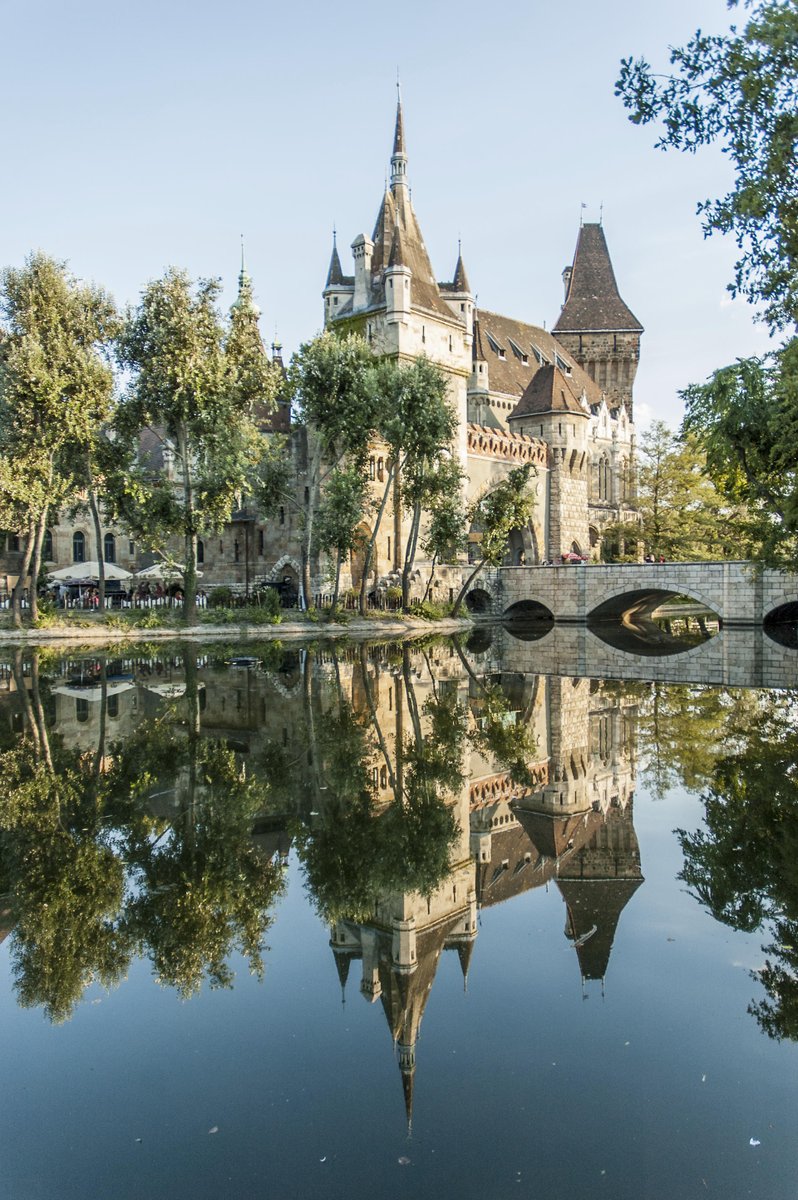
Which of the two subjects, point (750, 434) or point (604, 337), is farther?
point (604, 337)

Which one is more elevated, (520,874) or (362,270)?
(362,270)

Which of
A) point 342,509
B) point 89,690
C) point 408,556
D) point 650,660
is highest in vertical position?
point 342,509

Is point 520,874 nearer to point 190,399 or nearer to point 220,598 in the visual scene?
point 190,399

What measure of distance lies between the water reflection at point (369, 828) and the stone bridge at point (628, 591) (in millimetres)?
23136

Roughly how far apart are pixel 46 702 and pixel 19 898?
413 inches

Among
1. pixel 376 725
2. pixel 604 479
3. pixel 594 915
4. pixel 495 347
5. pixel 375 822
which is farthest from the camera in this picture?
pixel 604 479

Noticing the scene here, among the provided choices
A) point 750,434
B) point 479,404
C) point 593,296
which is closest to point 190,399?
point 750,434

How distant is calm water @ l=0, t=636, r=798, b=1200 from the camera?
3.95 meters

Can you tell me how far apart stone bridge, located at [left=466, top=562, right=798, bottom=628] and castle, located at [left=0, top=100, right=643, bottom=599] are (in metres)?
3.46

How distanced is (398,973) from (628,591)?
129 feet

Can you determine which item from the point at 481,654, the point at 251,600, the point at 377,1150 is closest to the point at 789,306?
the point at 377,1150

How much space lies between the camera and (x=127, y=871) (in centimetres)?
709

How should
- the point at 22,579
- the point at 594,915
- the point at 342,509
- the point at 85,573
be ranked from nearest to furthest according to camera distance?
the point at 594,915 → the point at 22,579 → the point at 342,509 → the point at 85,573

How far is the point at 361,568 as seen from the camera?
4450cm
